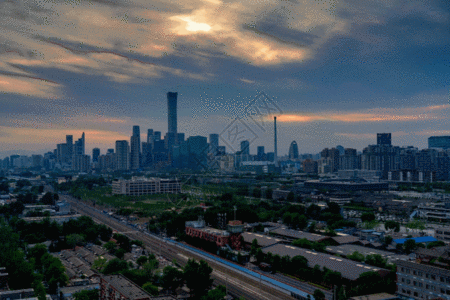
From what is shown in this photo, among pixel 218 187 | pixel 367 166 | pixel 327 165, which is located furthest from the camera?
pixel 327 165

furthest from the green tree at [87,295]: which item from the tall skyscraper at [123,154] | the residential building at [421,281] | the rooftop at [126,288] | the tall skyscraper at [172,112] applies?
the tall skyscraper at [172,112]

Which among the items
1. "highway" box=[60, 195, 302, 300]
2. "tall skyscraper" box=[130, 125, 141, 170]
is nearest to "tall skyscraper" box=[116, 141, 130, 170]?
"tall skyscraper" box=[130, 125, 141, 170]

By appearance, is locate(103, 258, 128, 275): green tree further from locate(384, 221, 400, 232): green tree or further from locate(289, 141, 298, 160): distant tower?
locate(289, 141, 298, 160): distant tower

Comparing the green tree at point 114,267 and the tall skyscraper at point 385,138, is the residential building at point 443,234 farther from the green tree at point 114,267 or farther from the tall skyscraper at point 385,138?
the tall skyscraper at point 385,138

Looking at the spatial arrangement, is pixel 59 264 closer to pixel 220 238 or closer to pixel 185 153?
pixel 220 238

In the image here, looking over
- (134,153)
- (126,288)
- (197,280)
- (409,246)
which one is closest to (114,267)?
(197,280)

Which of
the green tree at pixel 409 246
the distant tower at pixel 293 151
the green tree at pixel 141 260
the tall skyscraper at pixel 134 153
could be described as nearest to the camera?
the green tree at pixel 141 260

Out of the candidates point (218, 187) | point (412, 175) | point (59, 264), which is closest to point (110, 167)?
point (218, 187)

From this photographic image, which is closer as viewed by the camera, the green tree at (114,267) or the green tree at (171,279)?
the green tree at (171,279)
